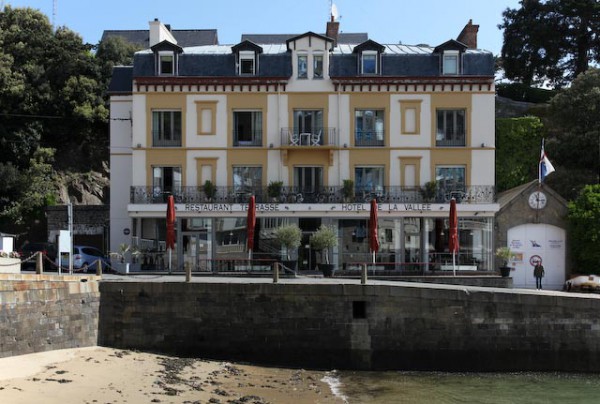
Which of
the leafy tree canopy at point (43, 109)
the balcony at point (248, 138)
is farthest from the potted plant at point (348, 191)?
the leafy tree canopy at point (43, 109)

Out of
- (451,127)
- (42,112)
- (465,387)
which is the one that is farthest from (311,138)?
(42,112)

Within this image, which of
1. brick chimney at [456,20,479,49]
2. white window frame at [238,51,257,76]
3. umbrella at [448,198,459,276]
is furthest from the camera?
brick chimney at [456,20,479,49]

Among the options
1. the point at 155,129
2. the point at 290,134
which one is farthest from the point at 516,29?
the point at 155,129

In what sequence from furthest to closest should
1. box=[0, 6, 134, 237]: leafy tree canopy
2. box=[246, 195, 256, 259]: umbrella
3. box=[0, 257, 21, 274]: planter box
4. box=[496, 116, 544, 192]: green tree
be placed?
box=[496, 116, 544, 192]: green tree
box=[0, 6, 134, 237]: leafy tree canopy
box=[246, 195, 256, 259]: umbrella
box=[0, 257, 21, 274]: planter box

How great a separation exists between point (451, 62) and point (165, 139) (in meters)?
14.4

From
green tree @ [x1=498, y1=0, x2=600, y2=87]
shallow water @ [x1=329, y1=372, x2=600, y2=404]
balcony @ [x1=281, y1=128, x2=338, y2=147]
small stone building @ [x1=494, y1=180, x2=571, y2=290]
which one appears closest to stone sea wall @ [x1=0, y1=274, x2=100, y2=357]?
shallow water @ [x1=329, y1=372, x2=600, y2=404]

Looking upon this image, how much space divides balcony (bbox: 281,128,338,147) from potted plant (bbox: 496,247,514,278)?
365 inches

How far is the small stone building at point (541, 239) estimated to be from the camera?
33.4 meters

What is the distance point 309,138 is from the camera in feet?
115

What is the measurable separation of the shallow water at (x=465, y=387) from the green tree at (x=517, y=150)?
23.5 meters

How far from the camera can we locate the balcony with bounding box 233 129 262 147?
35375 mm

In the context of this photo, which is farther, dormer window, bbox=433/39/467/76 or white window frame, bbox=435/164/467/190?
dormer window, bbox=433/39/467/76

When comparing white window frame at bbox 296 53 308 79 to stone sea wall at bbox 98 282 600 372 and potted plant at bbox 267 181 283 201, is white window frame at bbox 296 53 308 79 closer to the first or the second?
potted plant at bbox 267 181 283 201

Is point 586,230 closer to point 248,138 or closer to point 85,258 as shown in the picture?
point 248,138
